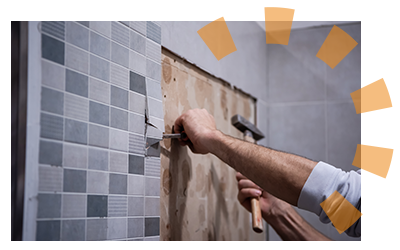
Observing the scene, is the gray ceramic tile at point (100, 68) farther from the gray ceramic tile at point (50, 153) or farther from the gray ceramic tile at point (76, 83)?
the gray ceramic tile at point (50, 153)

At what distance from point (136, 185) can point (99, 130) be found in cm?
17

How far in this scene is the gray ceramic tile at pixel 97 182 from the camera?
661 millimetres

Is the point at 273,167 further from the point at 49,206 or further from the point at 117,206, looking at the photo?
the point at 49,206

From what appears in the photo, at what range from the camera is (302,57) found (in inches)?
69.4

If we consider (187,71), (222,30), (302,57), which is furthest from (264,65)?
(187,71)

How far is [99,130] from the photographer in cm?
68

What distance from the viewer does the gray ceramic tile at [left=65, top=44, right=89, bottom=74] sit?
24.7 inches

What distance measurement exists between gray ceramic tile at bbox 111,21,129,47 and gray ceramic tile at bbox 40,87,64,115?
8.0 inches

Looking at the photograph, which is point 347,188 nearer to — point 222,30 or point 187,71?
point 187,71

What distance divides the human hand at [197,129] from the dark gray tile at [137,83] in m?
0.17

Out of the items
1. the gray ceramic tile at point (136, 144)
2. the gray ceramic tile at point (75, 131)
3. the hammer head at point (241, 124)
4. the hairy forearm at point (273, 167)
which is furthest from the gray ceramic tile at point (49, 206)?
the hammer head at point (241, 124)

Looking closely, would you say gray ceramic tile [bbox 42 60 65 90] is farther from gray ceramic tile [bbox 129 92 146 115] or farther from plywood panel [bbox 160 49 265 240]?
plywood panel [bbox 160 49 265 240]

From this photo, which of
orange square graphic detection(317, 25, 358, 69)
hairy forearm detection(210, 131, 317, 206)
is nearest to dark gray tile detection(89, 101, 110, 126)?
hairy forearm detection(210, 131, 317, 206)

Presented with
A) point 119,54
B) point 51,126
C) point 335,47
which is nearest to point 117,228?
point 51,126
